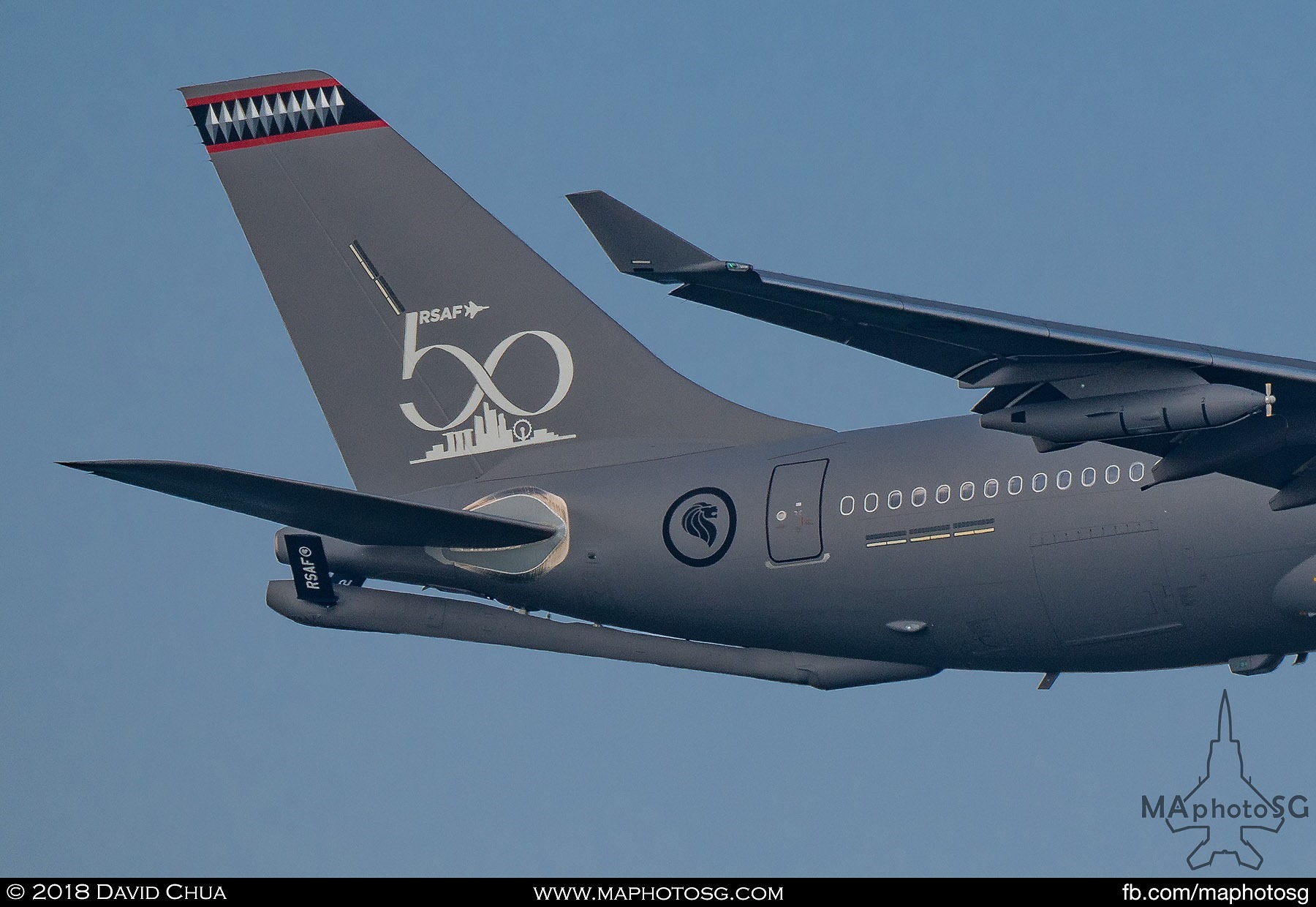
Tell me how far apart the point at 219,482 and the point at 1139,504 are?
11.0 metres

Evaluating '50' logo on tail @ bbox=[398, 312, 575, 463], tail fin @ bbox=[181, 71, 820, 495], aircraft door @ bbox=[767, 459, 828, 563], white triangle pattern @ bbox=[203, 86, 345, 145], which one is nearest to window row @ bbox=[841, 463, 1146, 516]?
aircraft door @ bbox=[767, 459, 828, 563]

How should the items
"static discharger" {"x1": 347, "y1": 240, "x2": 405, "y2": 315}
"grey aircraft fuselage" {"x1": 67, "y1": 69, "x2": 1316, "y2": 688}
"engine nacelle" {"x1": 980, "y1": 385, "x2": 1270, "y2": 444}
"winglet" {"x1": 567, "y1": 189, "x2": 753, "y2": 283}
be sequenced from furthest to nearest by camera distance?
1. "static discharger" {"x1": 347, "y1": 240, "x2": 405, "y2": 315}
2. "grey aircraft fuselage" {"x1": 67, "y1": 69, "x2": 1316, "y2": 688}
3. "engine nacelle" {"x1": 980, "y1": 385, "x2": 1270, "y2": 444}
4. "winglet" {"x1": 567, "y1": 189, "x2": 753, "y2": 283}

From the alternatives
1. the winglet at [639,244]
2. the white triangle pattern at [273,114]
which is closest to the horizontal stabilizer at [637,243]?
the winglet at [639,244]

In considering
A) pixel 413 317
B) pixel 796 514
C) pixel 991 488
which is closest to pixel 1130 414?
pixel 991 488

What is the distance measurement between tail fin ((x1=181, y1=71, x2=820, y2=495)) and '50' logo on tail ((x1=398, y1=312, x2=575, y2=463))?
24 mm

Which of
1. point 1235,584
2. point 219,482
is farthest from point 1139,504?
point 219,482

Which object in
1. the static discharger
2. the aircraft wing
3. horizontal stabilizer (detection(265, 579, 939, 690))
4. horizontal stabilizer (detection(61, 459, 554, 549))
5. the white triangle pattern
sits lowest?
horizontal stabilizer (detection(265, 579, 939, 690))

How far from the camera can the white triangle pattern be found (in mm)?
26422

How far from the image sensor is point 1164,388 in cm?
1798

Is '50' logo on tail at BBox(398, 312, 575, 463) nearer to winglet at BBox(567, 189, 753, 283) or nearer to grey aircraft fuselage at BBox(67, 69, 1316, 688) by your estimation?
grey aircraft fuselage at BBox(67, 69, 1316, 688)

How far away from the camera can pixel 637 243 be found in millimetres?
16172

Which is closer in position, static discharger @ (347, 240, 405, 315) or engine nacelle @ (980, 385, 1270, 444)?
engine nacelle @ (980, 385, 1270, 444)
